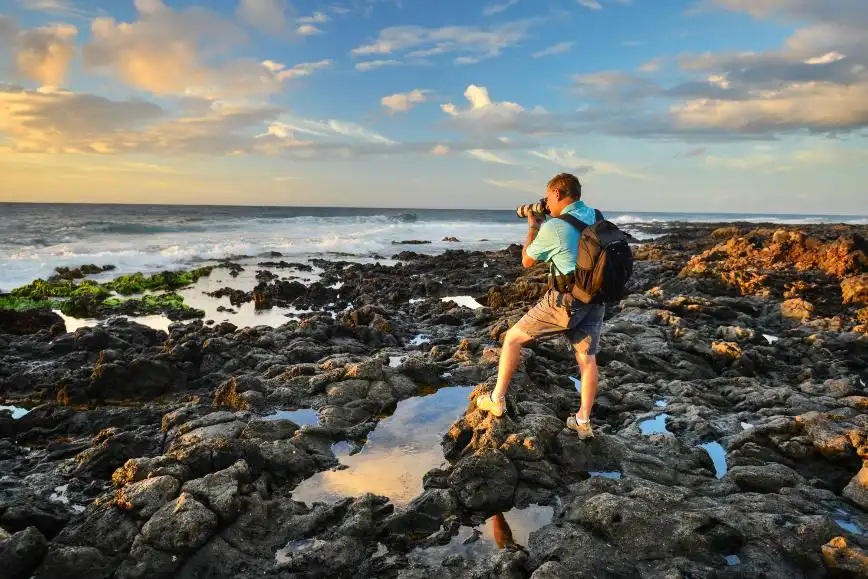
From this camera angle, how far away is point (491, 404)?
240 inches

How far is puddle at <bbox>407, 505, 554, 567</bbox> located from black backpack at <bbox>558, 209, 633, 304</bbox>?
2101 millimetres

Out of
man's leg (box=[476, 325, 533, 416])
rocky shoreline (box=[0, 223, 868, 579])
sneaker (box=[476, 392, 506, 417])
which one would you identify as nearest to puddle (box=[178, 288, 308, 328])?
rocky shoreline (box=[0, 223, 868, 579])

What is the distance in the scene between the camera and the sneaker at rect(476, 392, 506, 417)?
6.03 meters

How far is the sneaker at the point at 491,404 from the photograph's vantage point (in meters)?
6.03

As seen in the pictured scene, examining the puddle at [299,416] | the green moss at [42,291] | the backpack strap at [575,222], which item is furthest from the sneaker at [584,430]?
the green moss at [42,291]

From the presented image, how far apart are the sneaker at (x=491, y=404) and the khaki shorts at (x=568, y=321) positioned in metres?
0.88

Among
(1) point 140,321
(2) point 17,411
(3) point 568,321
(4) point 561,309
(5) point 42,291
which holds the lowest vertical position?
(2) point 17,411

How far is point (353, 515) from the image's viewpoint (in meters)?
4.79

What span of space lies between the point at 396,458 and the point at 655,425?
11.7 feet

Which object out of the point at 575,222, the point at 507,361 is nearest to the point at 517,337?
the point at 507,361

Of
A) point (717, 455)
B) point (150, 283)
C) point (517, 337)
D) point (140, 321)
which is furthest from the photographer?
point (150, 283)

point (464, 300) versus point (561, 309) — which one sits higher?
point (561, 309)

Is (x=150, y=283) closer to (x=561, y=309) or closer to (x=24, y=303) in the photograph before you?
(x=24, y=303)

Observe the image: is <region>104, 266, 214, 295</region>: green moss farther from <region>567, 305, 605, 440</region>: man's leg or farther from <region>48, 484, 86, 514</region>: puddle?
<region>567, 305, 605, 440</region>: man's leg
